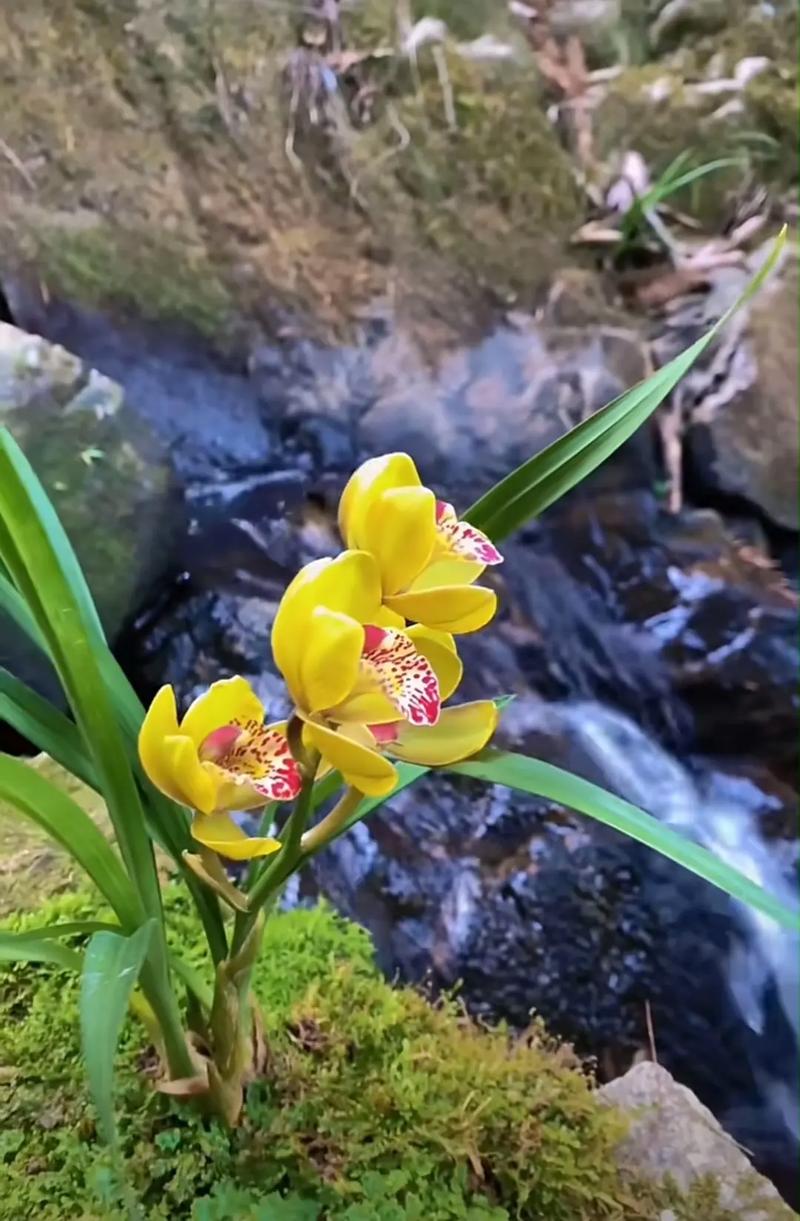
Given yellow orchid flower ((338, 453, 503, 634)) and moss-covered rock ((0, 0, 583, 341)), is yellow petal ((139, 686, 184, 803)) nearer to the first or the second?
yellow orchid flower ((338, 453, 503, 634))

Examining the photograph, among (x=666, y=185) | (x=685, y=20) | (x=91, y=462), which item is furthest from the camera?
(x=685, y=20)

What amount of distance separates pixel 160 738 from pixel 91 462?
2.60 ft

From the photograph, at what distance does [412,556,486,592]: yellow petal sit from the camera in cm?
51

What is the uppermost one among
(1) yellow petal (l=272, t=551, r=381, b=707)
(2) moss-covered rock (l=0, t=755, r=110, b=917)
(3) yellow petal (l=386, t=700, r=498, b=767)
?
(1) yellow petal (l=272, t=551, r=381, b=707)

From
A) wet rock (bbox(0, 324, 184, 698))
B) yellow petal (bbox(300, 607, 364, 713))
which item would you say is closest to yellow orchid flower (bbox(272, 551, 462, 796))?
yellow petal (bbox(300, 607, 364, 713))

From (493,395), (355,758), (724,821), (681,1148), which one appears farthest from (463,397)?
(355,758)

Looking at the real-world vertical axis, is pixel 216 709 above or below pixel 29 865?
above

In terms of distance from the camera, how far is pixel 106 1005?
451 millimetres

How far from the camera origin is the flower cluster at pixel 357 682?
0.47 metres

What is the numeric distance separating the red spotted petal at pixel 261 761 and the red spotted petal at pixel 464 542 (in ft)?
0.44

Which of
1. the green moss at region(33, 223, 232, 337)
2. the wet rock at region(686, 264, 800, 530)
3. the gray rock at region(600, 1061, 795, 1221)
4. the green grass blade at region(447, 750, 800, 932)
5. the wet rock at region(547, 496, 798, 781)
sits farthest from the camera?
the wet rock at region(686, 264, 800, 530)

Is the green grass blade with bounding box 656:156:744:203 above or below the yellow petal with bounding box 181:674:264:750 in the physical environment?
below

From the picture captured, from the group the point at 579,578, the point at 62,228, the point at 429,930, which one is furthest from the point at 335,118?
the point at 429,930

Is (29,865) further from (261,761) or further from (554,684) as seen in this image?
(554,684)
